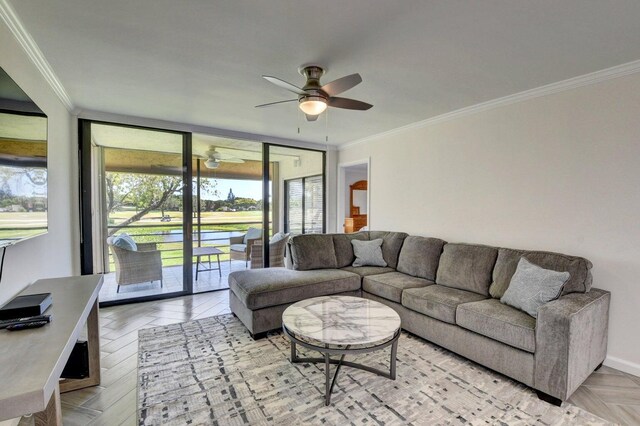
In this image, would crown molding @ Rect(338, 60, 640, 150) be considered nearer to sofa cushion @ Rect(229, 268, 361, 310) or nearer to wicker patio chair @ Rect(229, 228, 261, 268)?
sofa cushion @ Rect(229, 268, 361, 310)

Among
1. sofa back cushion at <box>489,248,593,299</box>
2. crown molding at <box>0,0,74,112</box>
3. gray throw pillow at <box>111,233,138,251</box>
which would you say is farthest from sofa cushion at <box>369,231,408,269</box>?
crown molding at <box>0,0,74,112</box>

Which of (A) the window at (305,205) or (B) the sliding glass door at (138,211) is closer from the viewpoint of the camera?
(B) the sliding glass door at (138,211)

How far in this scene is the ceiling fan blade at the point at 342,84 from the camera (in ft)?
7.18

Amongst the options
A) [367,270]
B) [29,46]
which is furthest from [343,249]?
[29,46]

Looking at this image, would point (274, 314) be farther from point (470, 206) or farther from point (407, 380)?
point (470, 206)

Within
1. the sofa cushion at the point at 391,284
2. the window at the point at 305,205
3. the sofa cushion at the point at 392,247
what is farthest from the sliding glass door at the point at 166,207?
the sofa cushion at the point at 391,284

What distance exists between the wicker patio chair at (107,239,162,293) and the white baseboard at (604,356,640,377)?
17.0 feet

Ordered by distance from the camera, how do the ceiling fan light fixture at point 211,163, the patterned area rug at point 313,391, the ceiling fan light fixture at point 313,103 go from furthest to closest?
the ceiling fan light fixture at point 211,163, the ceiling fan light fixture at point 313,103, the patterned area rug at point 313,391

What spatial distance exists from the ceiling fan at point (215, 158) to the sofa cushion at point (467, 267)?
12.8ft

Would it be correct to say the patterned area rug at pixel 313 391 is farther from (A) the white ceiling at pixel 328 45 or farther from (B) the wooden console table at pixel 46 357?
(A) the white ceiling at pixel 328 45

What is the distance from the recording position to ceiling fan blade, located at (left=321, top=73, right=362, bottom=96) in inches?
86.1

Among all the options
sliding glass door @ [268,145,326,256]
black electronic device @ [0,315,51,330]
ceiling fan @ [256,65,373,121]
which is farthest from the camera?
sliding glass door @ [268,145,326,256]

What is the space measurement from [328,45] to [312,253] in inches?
102

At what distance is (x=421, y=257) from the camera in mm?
3820
